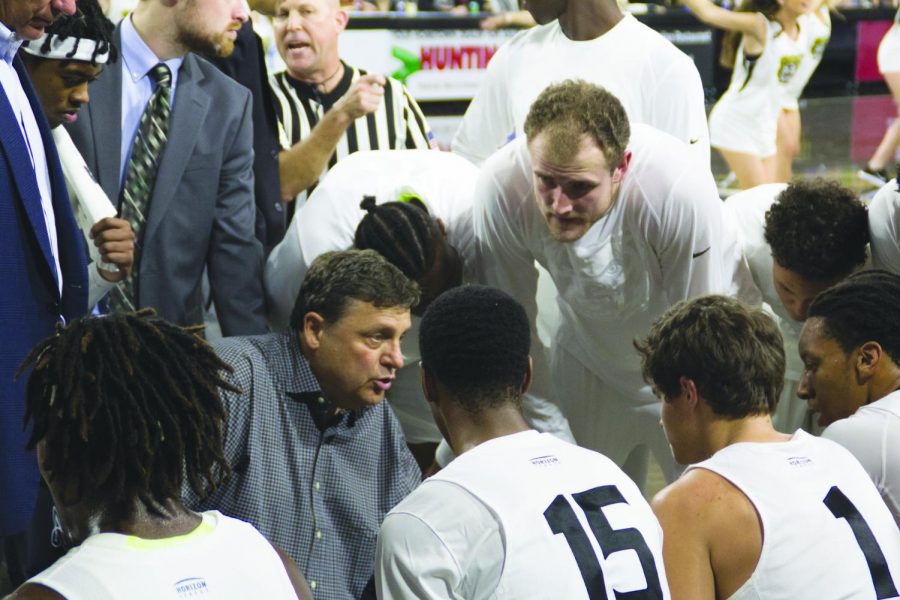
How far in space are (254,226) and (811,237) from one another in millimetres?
1741

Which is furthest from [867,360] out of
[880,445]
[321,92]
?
[321,92]

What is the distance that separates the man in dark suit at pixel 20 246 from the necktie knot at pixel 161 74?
3.19ft

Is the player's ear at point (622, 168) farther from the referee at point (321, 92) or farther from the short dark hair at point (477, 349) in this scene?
the referee at point (321, 92)

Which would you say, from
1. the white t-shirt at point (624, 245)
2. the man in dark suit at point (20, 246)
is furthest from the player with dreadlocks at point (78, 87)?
the white t-shirt at point (624, 245)

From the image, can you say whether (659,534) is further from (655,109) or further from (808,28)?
(808,28)

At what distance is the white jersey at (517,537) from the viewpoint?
7.59ft

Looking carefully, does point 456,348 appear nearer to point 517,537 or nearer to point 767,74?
point 517,537

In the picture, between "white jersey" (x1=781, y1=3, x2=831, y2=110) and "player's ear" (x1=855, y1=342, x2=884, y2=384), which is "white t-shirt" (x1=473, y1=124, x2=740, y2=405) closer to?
"player's ear" (x1=855, y1=342, x2=884, y2=384)

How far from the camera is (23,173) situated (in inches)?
115

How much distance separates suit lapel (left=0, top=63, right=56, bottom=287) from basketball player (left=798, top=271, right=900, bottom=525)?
70.8 inches

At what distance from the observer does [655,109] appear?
14.8ft

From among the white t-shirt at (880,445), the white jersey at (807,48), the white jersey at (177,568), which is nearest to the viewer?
the white jersey at (177,568)

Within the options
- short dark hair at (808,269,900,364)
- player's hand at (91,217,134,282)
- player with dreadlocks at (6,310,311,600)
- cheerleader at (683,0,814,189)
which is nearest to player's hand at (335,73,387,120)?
player's hand at (91,217,134,282)

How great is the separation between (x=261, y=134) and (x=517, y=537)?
8.12ft
